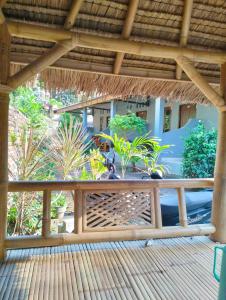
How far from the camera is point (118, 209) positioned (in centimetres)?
288

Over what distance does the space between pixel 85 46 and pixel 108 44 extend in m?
0.22

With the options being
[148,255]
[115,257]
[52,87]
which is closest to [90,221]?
[115,257]

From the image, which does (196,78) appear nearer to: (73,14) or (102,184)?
(73,14)

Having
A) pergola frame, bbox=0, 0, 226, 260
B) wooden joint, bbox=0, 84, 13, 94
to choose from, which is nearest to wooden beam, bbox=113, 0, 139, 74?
pergola frame, bbox=0, 0, 226, 260

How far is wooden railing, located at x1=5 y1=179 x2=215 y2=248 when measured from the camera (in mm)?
2635

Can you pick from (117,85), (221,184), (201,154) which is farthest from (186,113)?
(221,184)

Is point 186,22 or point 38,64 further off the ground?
point 186,22

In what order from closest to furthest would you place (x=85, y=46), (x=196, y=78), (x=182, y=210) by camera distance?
1. (x=85, y=46)
2. (x=196, y=78)
3. (x=182, y=210)

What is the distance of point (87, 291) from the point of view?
2.00 meters

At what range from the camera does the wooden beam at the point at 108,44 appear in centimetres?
233

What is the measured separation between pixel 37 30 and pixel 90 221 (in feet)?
6.23

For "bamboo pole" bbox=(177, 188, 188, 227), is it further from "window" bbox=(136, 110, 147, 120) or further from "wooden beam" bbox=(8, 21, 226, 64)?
"window" bbox=(136, 110, 147, 120)

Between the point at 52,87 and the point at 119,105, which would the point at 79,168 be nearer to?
the point at 52,87

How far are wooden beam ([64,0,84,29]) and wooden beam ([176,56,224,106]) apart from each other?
1.10 metres
